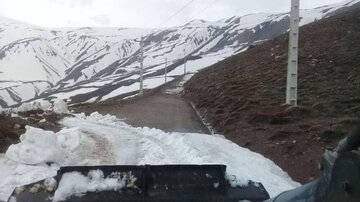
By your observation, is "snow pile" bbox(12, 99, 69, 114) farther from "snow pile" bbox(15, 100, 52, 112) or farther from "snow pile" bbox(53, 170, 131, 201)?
"snow pile" bbox(53, 170, 131, 201)

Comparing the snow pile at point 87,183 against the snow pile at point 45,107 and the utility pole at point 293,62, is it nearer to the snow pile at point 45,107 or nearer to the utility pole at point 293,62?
the utility pole at point 293,62

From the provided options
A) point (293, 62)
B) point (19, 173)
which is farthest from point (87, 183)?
point (293, 62)

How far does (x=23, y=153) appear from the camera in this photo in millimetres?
9594

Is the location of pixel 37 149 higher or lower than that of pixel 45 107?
higher

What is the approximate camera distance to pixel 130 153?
39.9 ft

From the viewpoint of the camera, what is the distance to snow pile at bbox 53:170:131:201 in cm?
448

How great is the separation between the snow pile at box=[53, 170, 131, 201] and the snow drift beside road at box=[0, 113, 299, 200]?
3.51 m

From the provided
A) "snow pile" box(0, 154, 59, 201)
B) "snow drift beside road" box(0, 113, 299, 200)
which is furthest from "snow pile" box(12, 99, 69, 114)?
"snow pile" box(0, 154, 59, 201)

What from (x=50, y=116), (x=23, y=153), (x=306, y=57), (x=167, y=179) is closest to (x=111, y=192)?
(x=167, y=179)

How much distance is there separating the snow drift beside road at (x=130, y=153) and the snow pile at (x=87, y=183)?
3.51 meters

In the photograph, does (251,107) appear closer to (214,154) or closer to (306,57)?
(214,154)

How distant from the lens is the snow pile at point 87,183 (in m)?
4.48

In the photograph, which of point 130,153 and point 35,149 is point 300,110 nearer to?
point 130,153

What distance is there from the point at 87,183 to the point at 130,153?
24.8 feet
